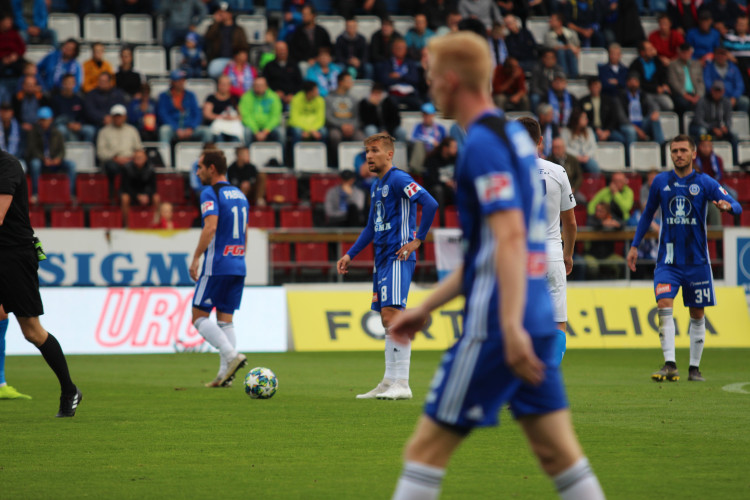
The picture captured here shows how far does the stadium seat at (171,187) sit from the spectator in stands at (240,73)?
8.59 feet

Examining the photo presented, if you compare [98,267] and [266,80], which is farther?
[266,80]

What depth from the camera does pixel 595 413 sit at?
356 inches

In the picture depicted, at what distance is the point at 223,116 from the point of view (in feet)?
68.2

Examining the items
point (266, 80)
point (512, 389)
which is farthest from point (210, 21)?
point (512, 389)

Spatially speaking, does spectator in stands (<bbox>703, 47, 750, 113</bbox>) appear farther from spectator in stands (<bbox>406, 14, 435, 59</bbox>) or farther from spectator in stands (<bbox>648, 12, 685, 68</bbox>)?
spectator in stands (<bbox>406, 14, 435, 59</bbox>)

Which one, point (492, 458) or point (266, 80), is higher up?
point (266, 80)

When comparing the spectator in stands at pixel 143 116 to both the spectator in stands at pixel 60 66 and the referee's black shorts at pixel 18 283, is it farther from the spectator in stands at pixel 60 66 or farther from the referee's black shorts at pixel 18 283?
the referee's black shorts at pixel 18 283

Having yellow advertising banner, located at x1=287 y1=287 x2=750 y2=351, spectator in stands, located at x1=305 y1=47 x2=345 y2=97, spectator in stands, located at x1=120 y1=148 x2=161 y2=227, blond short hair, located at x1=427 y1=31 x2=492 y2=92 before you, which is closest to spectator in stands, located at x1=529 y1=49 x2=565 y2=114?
spectator in stands, located at x1=305 y1=47 x2=345 y2=97

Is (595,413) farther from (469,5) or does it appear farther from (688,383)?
(469,5)

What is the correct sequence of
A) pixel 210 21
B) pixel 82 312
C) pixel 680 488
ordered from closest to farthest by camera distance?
1. pixel 680 488
2. pixel 82 312
3. pixel 210 21

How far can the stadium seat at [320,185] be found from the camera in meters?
20.2

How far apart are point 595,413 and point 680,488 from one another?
329cm

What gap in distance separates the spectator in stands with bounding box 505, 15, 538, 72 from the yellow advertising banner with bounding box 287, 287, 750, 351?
7.86m

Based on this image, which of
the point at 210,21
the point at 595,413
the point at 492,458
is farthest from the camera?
the point at 210,21
